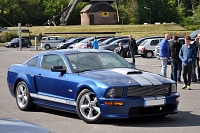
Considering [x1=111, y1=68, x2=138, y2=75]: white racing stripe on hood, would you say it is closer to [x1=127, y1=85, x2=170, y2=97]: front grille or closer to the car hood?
the car hood

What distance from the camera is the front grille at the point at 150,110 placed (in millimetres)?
8781

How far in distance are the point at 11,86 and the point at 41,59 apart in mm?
1122

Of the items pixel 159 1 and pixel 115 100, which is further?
pixel 159 1

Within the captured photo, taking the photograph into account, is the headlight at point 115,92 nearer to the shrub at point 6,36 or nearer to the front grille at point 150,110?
the front grille at point 150,110

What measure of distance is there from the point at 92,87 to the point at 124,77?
648 millimetres

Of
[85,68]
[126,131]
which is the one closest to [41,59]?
[85,68]

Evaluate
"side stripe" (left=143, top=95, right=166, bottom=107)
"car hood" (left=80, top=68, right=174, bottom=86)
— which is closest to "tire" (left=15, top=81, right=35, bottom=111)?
"car hood" (left=80, top=68, right=174, bottom=86)

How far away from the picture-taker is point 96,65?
32.6 ft

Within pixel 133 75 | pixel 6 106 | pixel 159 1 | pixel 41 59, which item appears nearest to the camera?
pixel 133 75

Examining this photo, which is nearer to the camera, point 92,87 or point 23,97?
point 92,87

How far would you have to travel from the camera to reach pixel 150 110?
896 centimetres

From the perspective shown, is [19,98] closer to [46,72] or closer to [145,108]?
[46,72]

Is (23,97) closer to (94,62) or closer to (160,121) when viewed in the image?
(94,62)

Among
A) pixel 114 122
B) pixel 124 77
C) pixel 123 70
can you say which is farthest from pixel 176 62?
pixel 124 77
